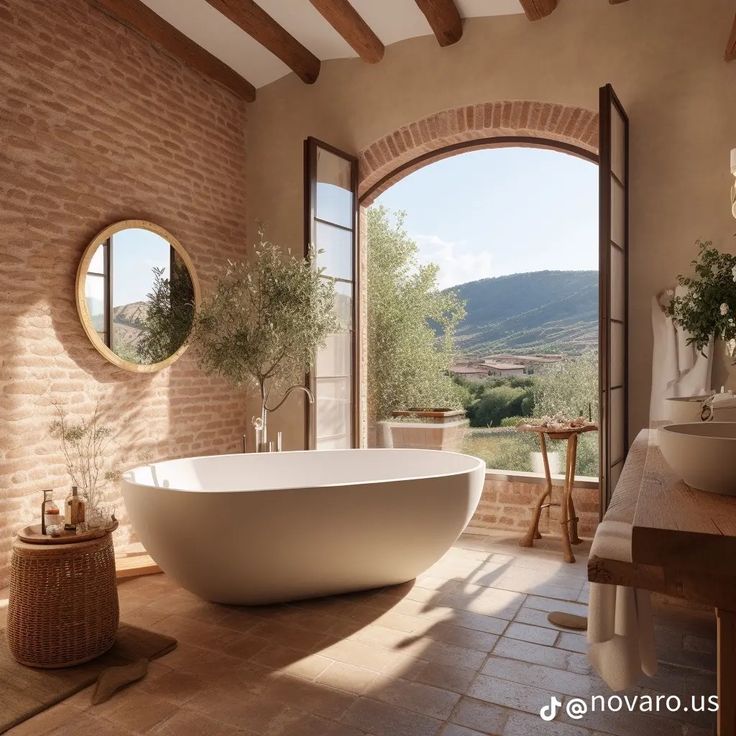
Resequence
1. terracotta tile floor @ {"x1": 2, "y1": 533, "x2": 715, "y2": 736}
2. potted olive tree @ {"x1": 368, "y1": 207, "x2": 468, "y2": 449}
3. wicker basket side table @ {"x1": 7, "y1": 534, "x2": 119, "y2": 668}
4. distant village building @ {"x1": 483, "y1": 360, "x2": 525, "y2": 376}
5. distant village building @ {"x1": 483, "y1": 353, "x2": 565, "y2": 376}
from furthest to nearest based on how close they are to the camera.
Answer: potted olive tree @ {"x1": 368, "y1": 207, "x2": 468, "y2": 449} < distant village building @ {"x1": 483, "y1": 360, "x2": 525, "y2": 376} < distant village building @ {"x1": 483, "y1": 353, "x2": 565, "y2": 376} < wicker basket side table @ {"x1": 7, "y1": 534, "x2": 119, "y2": 668} < terracotta tile floor @ {"x1": 2, "y1": 533, "x2": 715, "y2": 736}

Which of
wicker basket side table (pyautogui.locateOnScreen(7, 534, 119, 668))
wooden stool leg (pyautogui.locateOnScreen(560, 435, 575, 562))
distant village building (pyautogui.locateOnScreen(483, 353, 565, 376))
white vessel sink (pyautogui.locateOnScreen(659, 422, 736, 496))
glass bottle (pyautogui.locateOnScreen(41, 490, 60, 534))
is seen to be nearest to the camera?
white vessel sink (pyautogui.locateOnScreen(659, 422, 736, 496))

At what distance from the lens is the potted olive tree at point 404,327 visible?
817cm

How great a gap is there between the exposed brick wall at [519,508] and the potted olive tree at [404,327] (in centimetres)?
337

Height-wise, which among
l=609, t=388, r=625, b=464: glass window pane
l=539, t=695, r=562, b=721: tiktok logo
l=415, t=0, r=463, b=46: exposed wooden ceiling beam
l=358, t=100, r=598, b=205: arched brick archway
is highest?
l=415, t=0, r=463, b=46: exposed wooden ceiling beam

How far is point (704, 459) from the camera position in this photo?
116 centimetres

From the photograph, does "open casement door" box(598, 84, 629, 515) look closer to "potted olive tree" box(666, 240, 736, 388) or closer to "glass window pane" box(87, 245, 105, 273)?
"potted olive tree" box(666, 240, 736, 388)

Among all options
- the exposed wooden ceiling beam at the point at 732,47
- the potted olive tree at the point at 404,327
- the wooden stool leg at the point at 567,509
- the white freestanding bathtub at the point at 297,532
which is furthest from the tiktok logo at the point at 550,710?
the potted olive tree at the point at 404,327

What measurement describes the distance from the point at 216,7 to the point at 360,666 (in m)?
4.03

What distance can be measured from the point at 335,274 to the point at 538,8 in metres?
2.28

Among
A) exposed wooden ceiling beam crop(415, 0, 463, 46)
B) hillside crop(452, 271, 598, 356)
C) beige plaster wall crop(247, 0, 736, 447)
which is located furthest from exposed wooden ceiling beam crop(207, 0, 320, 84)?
hillside crop(452, 271, 598, 356)

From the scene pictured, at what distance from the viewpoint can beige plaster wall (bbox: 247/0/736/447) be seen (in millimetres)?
3893

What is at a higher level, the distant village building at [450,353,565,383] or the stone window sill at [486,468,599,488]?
the distant village building at [450,353,565,383]

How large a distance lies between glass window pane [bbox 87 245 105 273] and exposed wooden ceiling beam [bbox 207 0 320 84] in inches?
68.7

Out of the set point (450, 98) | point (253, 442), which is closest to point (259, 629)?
point (253, 442)
